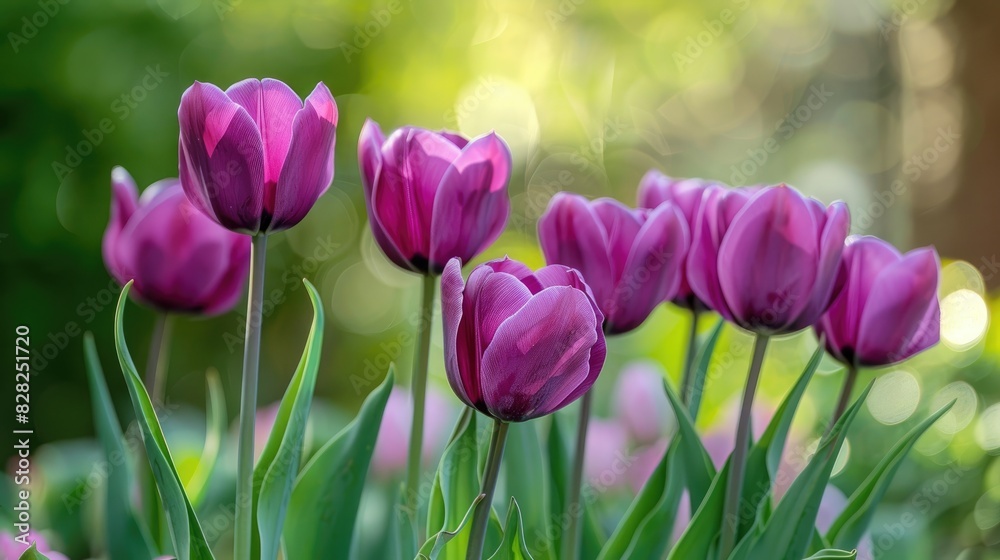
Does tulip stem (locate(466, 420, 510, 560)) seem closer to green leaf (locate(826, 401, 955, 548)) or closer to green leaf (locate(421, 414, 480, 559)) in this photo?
green leaf (locate(421, 414, 480, 559))

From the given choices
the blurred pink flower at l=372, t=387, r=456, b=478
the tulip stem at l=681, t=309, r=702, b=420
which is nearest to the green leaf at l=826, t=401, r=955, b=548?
the tulip stem at l=681, t=309, r=702, b=420

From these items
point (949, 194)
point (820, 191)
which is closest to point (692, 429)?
point (949, 194)

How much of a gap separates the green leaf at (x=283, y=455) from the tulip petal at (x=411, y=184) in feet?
0.19

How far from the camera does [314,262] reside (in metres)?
2.35

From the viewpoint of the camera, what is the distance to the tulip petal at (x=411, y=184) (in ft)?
1.48

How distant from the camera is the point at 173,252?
0.56 metres

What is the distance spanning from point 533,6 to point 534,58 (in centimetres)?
33

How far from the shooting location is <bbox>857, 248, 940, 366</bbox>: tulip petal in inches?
18.9

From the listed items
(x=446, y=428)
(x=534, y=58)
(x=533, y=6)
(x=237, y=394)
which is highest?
(x=533, y=6)

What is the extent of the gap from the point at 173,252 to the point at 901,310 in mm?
452

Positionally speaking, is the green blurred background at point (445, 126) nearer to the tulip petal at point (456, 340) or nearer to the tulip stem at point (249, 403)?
the tulip stem at point (249, 403)

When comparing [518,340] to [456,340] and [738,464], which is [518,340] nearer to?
[456,340]

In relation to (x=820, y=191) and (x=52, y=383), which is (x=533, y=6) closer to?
(x=820, y=191)

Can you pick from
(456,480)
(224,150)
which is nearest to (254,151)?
(224,150)
